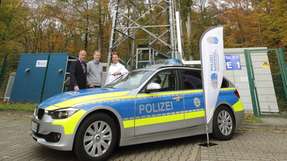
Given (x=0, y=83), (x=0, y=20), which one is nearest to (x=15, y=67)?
(x=0, y=83)

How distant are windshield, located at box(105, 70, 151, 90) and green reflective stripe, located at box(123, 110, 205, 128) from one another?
657 millimetres

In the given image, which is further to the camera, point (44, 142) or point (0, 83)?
point (0, 83)

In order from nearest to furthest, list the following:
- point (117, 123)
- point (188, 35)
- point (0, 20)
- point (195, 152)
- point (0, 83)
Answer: point (117, 123)
point (195, 152)
point (0, 83)
point (0, 20)
point (188, 35)

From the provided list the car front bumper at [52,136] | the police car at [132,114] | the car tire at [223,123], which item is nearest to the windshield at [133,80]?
the police car at [132,114]

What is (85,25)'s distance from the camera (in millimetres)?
26219

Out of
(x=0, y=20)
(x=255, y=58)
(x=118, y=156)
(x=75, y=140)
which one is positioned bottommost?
(x=118, y=156)

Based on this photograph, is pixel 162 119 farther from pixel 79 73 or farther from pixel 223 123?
pixel 79 73

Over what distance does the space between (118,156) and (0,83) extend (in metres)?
9.08

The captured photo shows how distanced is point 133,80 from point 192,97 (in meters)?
1.27

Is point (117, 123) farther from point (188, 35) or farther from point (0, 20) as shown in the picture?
point (188, 35)

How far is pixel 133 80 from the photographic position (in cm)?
548

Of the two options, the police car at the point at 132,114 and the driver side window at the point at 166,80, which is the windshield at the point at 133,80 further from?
the driver side window at the point at 166,80

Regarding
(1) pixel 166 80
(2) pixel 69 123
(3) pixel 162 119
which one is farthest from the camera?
(1) pixel 166 80

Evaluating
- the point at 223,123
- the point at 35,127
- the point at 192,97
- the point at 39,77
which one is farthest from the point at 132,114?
the point at 39,77
